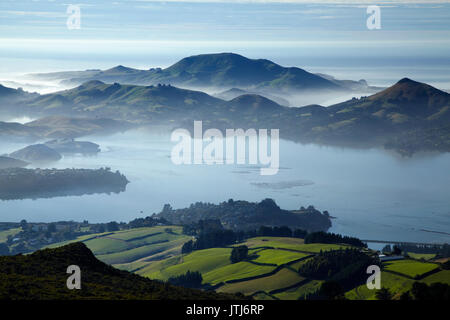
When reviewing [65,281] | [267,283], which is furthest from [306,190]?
[65,281]

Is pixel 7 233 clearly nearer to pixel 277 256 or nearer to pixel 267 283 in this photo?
pixel 277 256

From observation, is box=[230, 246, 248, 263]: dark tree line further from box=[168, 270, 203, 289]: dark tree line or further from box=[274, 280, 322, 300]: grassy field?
box=[274, 280, 322, 300]: grassy field

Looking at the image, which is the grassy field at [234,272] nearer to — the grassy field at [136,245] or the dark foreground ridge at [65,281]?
the grassy field at [136,245]

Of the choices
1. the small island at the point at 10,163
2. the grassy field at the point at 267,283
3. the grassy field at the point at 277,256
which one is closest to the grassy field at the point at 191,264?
the grassy field at the point at 277,256

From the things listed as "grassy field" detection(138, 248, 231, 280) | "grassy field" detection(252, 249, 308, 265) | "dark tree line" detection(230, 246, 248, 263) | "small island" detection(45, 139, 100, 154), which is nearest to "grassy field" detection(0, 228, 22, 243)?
"grassy field" detection(138, 248, 231, 280)

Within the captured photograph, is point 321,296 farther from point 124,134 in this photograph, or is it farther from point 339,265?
point 124,134
